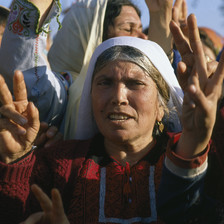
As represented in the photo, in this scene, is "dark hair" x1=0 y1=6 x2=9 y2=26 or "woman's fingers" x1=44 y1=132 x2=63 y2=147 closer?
"woman's fingers" x1=44 y1=132 x2=63 y2=147

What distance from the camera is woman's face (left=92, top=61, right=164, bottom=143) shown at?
2615 millimetres

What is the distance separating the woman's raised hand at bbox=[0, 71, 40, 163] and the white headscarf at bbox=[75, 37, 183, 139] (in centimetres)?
77

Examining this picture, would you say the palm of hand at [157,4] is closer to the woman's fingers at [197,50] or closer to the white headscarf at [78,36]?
the white headscarf at [78,36]

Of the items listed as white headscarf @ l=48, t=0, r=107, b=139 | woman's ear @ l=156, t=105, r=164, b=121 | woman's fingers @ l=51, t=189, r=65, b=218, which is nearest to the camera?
woman's fingers @ l=51, t=189, r=65, b=218

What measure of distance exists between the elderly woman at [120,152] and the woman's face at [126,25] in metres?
1.07

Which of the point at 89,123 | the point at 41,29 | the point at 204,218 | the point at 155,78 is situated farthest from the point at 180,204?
the point at 41,29

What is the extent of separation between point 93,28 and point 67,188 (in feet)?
6.49

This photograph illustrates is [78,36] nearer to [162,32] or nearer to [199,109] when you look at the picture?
[162,32]

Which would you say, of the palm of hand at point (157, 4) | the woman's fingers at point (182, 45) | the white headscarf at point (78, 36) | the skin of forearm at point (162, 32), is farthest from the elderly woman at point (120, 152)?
the white headscarf at point (78, 36)

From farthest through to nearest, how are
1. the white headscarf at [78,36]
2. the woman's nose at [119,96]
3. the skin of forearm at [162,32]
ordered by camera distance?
1. the white headscarf at [78,36]
2. the skin of forearm at [162,32]
3. the woman's nose at [119,96]

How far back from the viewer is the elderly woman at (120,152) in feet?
6.51

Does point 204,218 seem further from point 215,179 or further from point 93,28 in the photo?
point 93,28

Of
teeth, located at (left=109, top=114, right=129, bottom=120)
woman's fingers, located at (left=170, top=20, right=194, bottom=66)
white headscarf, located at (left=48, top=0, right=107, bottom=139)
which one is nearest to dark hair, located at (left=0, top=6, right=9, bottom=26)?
white headscarf, located at (left=48, top=0, right=107, bottom=139)

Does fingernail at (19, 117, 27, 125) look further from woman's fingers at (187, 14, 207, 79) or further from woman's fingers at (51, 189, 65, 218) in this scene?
woman's fingers at (187, 14, 207, 79)
